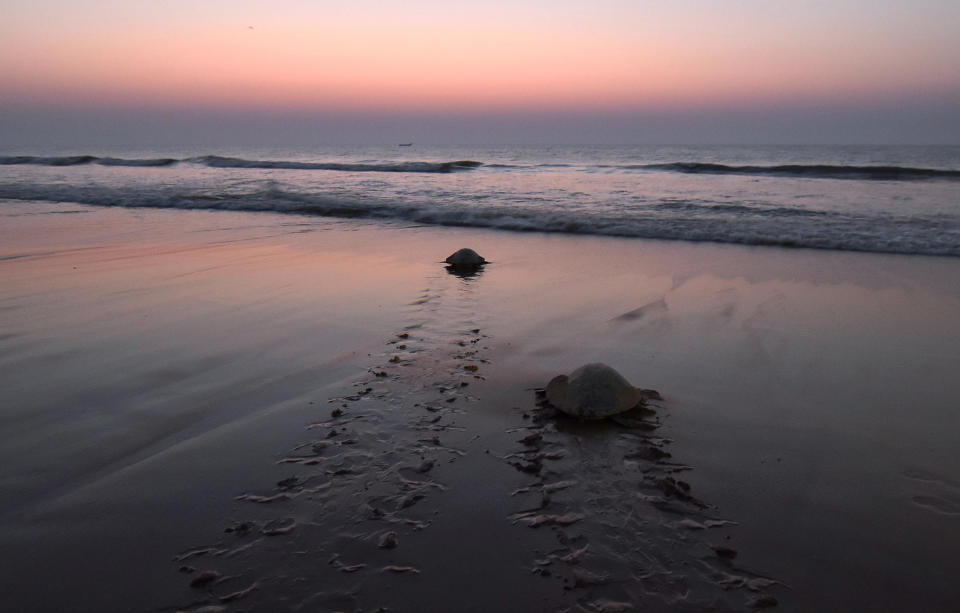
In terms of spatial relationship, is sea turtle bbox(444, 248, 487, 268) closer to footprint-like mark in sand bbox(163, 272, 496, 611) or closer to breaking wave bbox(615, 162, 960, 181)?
footprint-like mark in sand bbox(163, 272, 496, 611)

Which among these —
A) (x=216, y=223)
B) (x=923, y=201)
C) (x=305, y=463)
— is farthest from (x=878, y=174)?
(x=305, y=463)

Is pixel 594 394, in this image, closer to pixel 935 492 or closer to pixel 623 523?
pixel 623 523

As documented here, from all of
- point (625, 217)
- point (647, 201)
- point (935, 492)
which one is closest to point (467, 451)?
point (935, 492)

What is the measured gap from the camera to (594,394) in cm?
344

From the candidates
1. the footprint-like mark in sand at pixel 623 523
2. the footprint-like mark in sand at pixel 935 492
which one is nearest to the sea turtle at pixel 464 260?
the footprint-like mark in sand at pixel 623 523

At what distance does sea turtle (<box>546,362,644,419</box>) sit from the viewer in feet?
11.2

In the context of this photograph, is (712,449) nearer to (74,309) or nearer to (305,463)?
(305,463)

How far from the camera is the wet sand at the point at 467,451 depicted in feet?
7.08

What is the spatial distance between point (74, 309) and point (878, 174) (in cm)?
2530

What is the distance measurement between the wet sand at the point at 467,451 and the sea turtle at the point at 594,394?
0.12 m

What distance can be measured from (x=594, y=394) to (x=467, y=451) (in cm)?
88

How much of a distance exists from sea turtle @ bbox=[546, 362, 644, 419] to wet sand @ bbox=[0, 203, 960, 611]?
12cm

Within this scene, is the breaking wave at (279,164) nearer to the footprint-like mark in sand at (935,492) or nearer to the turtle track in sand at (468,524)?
the turtle track in sand at (468,524)

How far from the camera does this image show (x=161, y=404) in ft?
11.7
